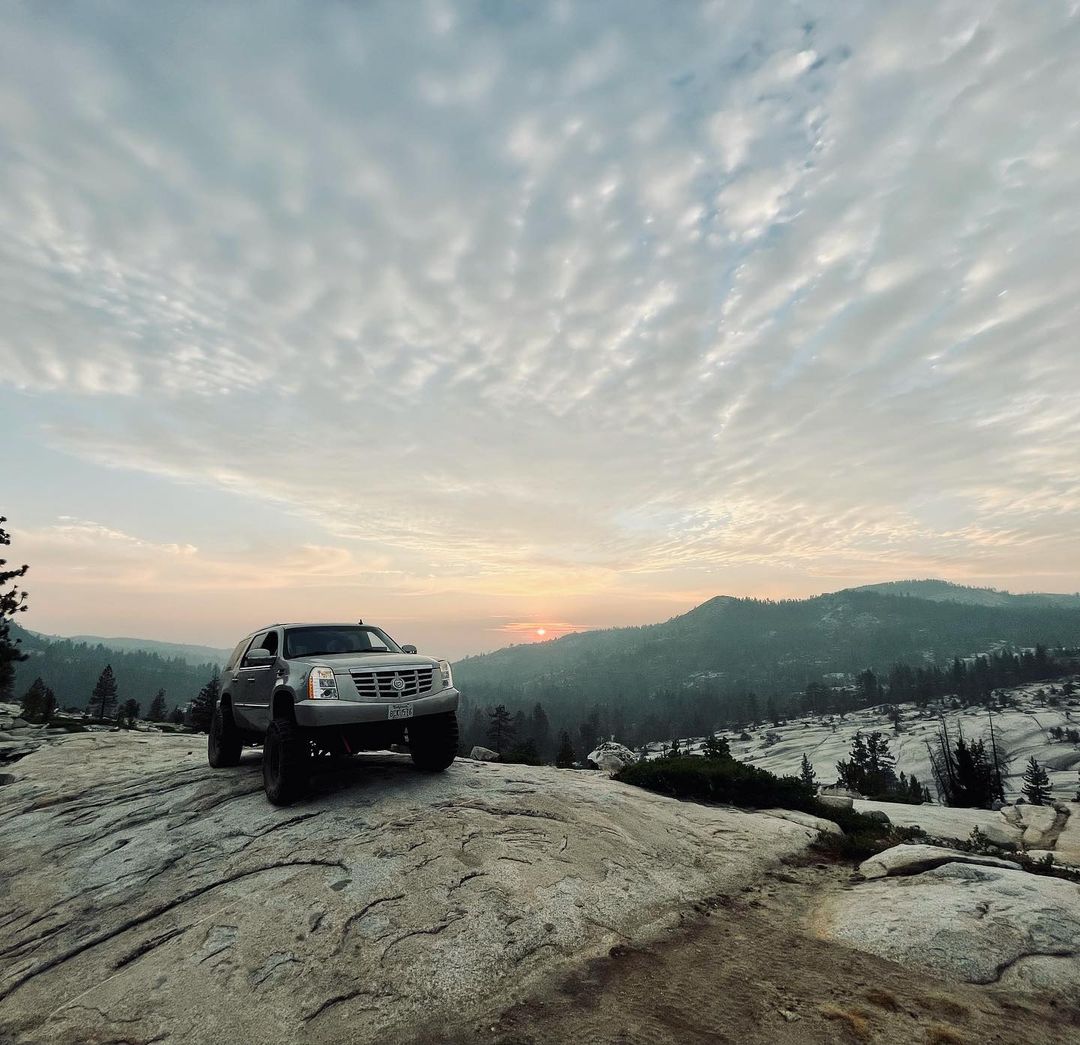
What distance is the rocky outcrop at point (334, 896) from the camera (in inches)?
Result: 176

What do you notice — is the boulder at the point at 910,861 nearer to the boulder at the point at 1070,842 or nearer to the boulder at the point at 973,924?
the boulder at the point at 973,924

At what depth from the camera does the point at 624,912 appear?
19.5 ft

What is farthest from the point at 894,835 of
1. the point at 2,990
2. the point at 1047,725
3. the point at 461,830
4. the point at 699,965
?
the point at 1047,725

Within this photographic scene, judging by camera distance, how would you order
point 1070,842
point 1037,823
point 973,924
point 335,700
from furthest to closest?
point 1037,823, point 1070,842, point 335,700, point 973,924

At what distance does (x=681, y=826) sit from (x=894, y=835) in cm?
438

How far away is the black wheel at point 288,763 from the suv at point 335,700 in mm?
14

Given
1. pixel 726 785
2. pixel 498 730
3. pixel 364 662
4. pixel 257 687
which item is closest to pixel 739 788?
pixel 726 785

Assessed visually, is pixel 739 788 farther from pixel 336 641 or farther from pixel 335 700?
pixel 336 641

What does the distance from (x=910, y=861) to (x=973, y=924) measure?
2.15 meters

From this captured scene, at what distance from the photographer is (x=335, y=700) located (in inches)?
329

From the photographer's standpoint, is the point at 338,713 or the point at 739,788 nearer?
the point at 338,713

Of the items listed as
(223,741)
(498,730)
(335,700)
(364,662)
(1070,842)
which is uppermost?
(364,662)

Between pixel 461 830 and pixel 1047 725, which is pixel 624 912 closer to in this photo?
pixel 461 830

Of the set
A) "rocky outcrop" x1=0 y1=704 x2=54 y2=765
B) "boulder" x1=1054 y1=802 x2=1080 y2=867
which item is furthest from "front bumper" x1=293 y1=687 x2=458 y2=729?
"rocky outcrop" x1=0 y1=704 x2=54 y2=765
